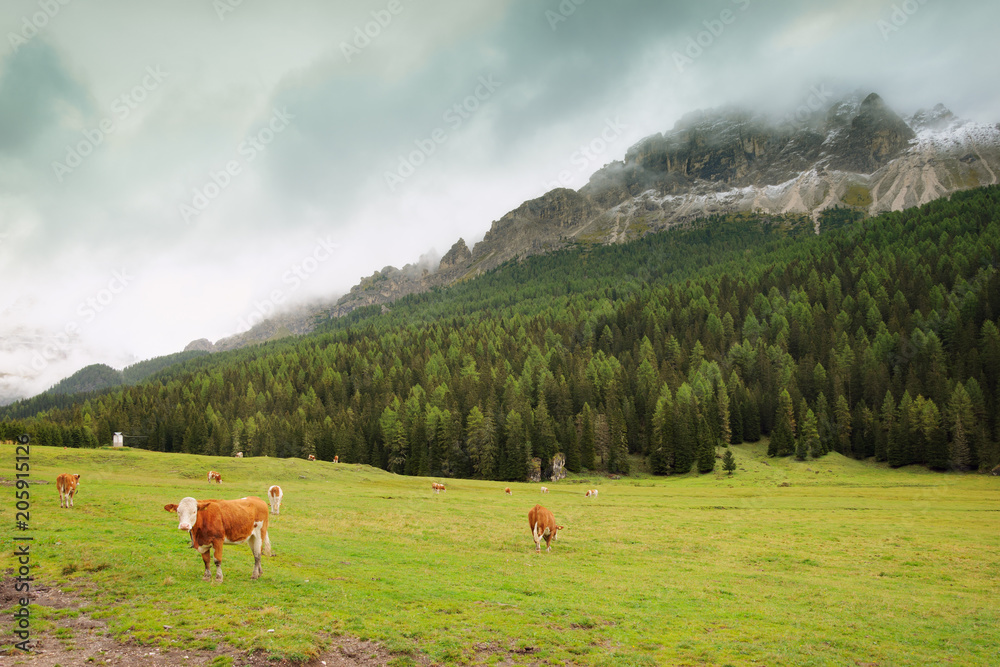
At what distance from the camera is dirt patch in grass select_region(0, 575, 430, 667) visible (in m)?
10.6

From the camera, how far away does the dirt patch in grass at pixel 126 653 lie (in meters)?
10.6

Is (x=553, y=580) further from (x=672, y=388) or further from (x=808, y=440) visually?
(x=672, y=388)

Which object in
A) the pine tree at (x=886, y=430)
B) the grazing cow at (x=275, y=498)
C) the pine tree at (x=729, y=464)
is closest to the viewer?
the grazing cow at (x=275, y=498)

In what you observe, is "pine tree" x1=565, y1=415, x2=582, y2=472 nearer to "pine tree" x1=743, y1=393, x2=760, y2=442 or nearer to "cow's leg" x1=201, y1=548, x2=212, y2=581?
"pine tree" x1=743, y1=393, x2=760, y2=442

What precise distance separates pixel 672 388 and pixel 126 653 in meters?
112

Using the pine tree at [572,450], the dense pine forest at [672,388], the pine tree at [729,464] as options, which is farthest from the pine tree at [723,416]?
the pine tree at [572,450]

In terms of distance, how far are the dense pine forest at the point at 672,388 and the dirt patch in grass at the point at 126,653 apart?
8372 cm

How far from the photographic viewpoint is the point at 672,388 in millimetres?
112000

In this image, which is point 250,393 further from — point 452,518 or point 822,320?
point 822,320

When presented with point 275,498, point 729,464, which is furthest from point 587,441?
point 275,498

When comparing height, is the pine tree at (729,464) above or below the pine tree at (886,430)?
below

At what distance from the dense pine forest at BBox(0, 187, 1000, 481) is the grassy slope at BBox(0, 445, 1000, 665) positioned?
49028mm

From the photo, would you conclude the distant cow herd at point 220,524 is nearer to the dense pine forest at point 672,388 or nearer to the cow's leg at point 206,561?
the cow's leg at point 206,561

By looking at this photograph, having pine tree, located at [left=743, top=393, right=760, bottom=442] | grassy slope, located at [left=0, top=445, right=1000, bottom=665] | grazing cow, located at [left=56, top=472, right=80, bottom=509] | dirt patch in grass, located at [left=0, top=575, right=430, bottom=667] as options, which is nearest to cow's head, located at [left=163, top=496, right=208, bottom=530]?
grassy slope, located at [left=0, top=445, right=1000, bottom=665]
